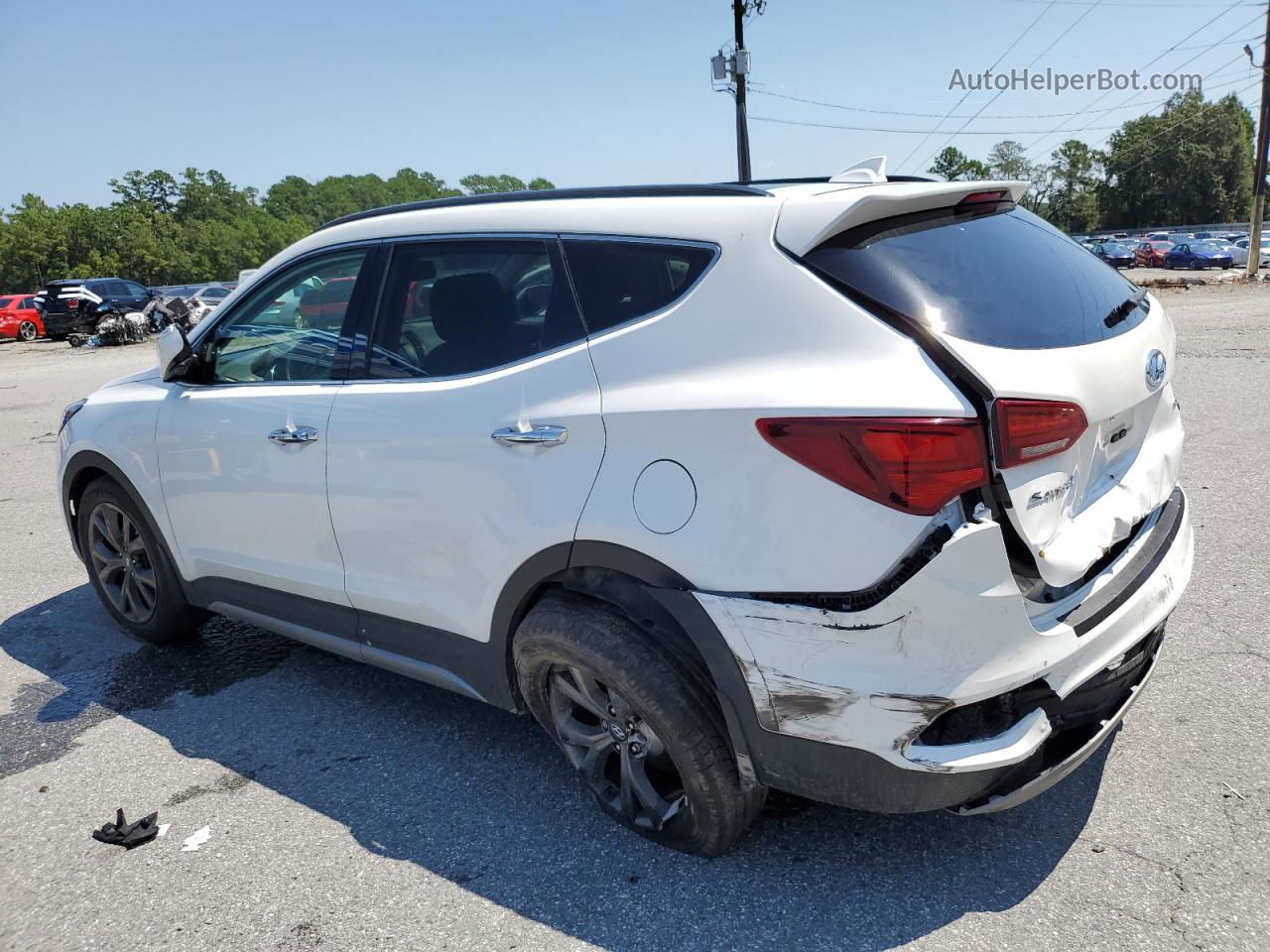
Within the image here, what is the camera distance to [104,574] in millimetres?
4547

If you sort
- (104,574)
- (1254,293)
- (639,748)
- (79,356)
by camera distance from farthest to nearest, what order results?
1. (79,356)
2. (1254,293)
3. (104,574)
4. (639,748)

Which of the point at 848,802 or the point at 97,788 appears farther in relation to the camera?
the point at 97,788

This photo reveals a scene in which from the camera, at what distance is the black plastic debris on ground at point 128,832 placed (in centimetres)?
295

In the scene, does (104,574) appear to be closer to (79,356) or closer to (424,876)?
(424,876)

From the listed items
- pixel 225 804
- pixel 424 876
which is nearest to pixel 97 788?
pixel 225 804

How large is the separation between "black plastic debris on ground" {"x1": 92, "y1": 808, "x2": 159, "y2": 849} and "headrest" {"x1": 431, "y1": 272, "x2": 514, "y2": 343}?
1.82 metres

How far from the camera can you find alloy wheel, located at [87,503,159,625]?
4.34m

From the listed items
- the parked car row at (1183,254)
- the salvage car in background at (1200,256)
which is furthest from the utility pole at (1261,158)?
the salvage car in background at (1200,256)

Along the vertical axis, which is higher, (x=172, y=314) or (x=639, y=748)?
(x=172, y=314)

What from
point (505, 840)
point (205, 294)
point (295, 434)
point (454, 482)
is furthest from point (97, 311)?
point (505, 840)

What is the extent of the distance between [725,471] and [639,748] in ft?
3.02

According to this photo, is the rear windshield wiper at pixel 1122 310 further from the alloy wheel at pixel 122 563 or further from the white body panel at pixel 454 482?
the alloy wheel at pixel 122 563

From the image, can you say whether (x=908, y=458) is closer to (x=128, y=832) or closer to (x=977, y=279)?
(x=977, y=279)

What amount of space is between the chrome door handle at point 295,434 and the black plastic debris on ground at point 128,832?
1.30 metres
